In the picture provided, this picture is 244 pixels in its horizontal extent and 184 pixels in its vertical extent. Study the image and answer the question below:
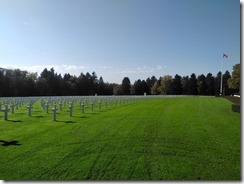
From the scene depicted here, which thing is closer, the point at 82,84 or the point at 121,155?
the point at 121,155

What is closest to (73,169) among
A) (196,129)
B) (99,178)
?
(99,178)

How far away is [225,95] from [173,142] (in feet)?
15.4

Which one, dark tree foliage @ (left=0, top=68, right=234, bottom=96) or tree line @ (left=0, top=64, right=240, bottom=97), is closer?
tree line @ (left=0, top=64, right=240, bottom=97)

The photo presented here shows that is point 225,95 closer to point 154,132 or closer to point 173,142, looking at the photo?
point 154,132

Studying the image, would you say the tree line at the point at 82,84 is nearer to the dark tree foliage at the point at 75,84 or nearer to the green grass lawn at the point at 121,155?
the dark tree foliage at the point at 75,84

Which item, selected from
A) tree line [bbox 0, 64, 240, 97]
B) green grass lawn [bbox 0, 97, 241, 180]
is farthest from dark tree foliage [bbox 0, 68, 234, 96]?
green grass lawn [bbox 0, 97, 241, 180]

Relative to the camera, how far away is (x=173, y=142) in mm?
7488

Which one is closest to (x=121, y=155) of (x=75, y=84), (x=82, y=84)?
(x=82, y=84)

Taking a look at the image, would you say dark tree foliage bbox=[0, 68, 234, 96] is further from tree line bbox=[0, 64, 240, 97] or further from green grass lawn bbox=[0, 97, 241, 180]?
green grass lawn bbox=[0, 97, 241, 180]

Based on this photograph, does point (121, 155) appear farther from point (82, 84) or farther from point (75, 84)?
point (75, 84)

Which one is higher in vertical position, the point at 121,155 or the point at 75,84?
the point at 75,84

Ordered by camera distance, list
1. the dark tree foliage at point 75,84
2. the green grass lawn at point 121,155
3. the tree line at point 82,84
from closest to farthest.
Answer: the green grass lawn at point 121,155 < the tree line at point 82,84 < the dark tree foliage at point 75,84

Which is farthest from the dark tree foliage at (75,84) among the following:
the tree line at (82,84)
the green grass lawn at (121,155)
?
the green grass lawn at (121,155)

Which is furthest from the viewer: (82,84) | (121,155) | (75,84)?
(75,84)
